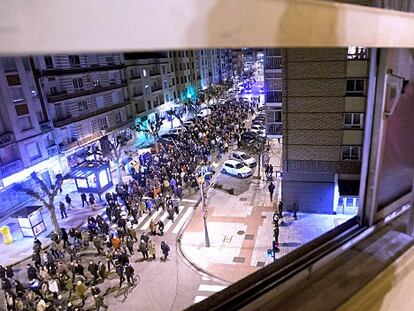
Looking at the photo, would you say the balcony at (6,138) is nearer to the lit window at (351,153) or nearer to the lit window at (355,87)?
the lit window at (351,153)

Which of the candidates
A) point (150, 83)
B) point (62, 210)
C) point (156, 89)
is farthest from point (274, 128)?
point (156, 89)

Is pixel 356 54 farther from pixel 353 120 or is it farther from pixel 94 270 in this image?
pixel 94 270

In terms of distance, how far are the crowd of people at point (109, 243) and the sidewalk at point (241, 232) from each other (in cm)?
158

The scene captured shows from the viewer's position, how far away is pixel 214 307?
2.03 metres

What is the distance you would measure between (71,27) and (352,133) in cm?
1584

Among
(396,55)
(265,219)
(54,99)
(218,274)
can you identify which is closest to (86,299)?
(218,274)

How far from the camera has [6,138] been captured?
20250 millimetres

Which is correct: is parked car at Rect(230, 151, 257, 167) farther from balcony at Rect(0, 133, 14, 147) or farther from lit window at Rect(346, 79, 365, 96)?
balcony at Rect(0, 133, 14, 147)

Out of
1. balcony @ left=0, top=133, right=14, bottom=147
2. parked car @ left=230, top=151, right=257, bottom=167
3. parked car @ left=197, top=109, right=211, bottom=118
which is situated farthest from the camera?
parked car @ left=197, top=109, right=211, bottom=118

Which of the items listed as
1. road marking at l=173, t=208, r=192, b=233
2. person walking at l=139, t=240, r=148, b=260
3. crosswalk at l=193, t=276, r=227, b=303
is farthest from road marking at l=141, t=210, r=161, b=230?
crosswalk at l=193, t=276, r=227, b=303

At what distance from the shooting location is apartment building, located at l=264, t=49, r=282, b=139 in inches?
692

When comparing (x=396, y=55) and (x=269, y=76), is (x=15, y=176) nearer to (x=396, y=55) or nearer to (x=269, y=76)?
(x=269, y=76)

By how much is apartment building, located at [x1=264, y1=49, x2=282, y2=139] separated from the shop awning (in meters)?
4.55

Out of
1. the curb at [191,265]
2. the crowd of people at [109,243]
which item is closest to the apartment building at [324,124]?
the curb at [191,265]
